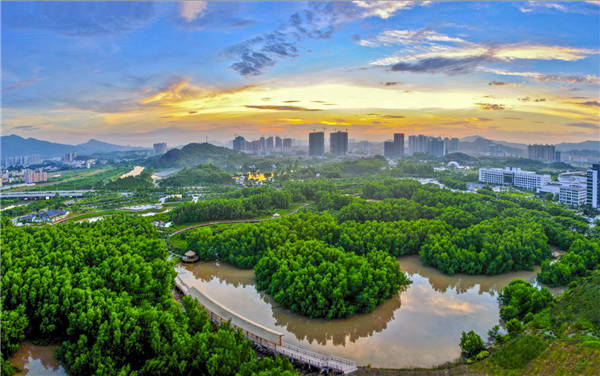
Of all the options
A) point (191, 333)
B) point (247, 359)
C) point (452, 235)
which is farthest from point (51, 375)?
point (452, 235)

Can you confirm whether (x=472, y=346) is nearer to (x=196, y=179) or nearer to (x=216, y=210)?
(x=216, y=210)

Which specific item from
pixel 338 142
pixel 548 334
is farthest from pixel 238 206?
pixel 338 142

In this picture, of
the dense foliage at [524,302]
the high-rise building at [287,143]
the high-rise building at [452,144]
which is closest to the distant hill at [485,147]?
the high-rise building at [452,144]

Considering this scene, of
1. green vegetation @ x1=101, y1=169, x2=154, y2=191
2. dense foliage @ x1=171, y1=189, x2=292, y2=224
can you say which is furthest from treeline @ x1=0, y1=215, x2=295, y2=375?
green vegetation @ x1=101, y1=169, x2=154, y2=191

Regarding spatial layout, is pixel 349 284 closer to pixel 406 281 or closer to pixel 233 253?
pixel 406 281

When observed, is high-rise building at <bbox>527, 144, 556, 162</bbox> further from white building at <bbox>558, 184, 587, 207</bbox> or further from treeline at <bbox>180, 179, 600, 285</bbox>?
treeline at <bbox>180, 179, 600, 285</bbox>
